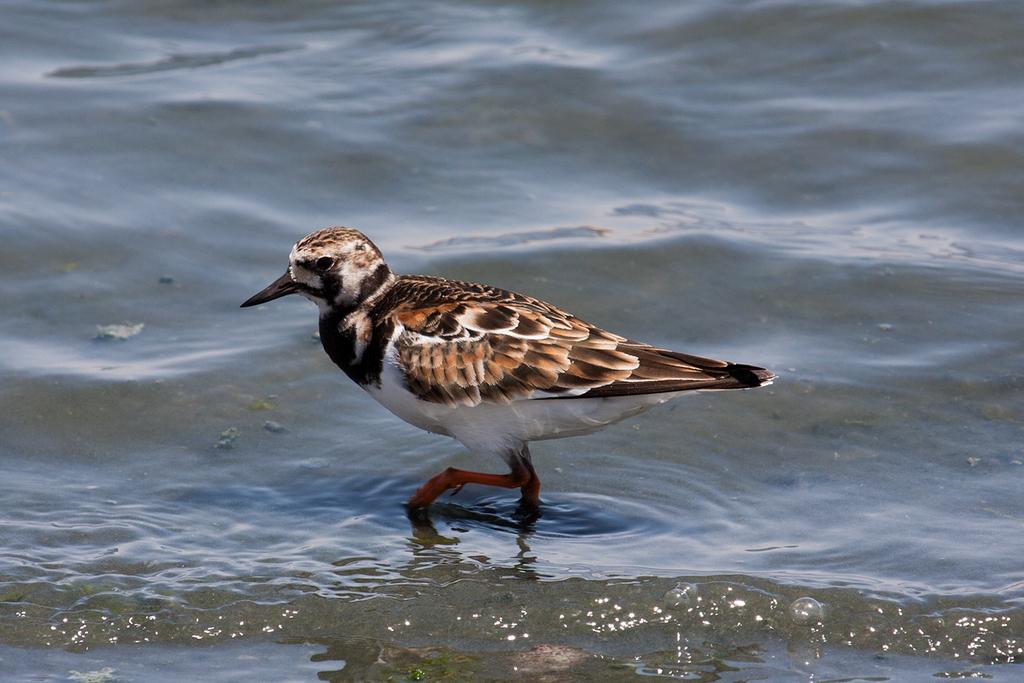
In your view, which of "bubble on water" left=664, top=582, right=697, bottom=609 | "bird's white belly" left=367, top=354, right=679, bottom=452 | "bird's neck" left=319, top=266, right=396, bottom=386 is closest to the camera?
"bubble on water" left=664, top=582, right=697, bottom=609

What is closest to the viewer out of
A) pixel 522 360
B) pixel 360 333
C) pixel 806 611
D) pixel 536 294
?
pixel 806 611

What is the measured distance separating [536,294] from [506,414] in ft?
7.96

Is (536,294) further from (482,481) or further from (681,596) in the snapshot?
(681,596)

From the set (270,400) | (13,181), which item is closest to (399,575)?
(270,400)

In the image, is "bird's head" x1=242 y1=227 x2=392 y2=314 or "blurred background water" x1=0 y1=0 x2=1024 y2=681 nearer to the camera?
"blurred background water" x1=0 y1=0 x2=1024 y2=681

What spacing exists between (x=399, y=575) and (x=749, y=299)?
334cm

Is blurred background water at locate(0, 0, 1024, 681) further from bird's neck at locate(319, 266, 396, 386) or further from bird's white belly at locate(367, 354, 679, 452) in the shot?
bird's neck at locate(319, 266, 396, 386)

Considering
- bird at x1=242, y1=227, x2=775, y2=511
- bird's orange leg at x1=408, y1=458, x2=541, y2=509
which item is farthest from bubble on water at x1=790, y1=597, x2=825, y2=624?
bird's orange leg at x1=408, y1=458, x2=541, y2=509

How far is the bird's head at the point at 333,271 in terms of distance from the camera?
612cm

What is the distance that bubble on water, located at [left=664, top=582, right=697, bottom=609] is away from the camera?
530 cm

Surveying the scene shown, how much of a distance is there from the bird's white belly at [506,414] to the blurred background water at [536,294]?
16.4 inches

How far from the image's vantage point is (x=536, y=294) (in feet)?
27.2

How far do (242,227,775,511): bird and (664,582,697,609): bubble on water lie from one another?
82 centimetres

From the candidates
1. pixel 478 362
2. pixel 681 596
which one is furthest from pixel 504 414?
pixel 681 596
